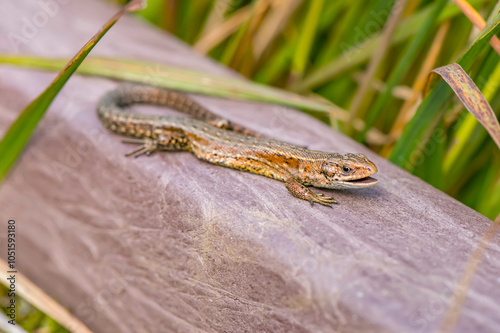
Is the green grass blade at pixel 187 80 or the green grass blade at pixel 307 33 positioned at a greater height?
the green grass blade at pixel 307 33

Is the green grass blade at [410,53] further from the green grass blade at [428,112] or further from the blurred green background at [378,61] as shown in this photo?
the green grass blade at [428,112]

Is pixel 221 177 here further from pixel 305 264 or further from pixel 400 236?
pixel 400 236

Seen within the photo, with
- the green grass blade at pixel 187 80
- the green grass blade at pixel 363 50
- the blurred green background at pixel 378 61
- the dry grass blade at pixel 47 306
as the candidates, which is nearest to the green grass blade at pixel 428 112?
the blurred green background at pixel 378 61

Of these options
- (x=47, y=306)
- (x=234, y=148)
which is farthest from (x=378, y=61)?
(x=47, y=306)

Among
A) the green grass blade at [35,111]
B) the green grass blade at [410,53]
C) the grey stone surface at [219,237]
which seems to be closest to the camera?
the grey stone surface at [219,237]

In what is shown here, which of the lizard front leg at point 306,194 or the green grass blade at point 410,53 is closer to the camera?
the lizard front leg at point 306,194

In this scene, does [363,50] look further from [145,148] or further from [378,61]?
[145,148]

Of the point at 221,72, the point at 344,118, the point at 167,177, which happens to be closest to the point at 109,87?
the point at 221,72
